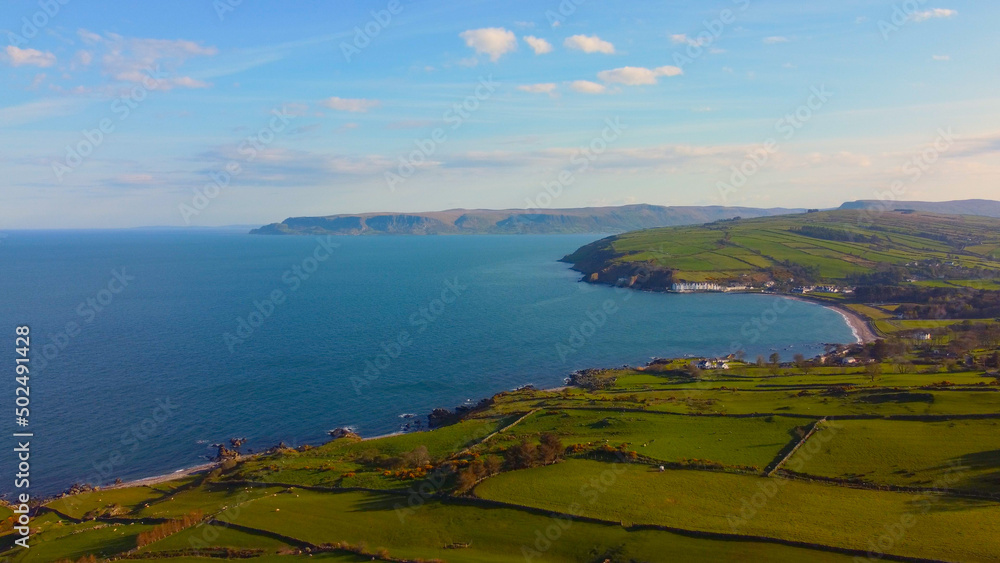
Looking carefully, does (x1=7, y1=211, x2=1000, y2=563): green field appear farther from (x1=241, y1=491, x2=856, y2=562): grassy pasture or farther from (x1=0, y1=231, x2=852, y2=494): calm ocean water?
(x1=0, y1=231, x2=852, y2=494): calm ocean water

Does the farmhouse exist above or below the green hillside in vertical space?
below

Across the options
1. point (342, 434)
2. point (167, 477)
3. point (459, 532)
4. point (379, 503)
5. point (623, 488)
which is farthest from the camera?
point (342, 434)

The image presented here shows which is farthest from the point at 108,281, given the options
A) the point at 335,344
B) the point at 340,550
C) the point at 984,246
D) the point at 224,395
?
the point at 984,246

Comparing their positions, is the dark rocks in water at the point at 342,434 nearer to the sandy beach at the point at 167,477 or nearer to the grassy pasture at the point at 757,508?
the sandy beach at the point at 167,477

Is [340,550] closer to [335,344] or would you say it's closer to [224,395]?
[224,395]

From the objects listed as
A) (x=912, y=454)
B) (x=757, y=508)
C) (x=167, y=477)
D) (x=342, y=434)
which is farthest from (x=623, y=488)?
(x=167, y=477)

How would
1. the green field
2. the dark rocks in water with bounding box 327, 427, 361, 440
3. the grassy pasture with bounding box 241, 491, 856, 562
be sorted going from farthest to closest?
the dark rocks in water with bounding box 327, 427, 361, 440 → the green field → the grassy pasture with bounding box 241, 491, 856, 562

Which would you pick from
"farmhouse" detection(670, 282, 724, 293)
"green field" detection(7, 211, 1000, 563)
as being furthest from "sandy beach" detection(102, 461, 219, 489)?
"farmhouse" detection(670, 282, 724, 293)

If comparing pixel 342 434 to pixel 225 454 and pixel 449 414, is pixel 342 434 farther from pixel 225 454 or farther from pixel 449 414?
pixel 449 414
